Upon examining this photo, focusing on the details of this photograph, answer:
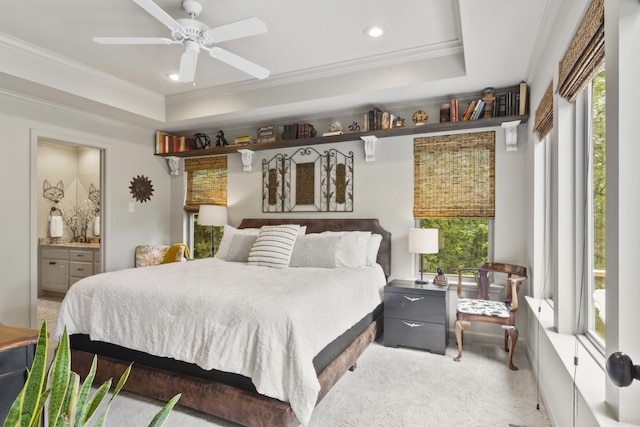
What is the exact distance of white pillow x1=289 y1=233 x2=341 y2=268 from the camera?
339cm

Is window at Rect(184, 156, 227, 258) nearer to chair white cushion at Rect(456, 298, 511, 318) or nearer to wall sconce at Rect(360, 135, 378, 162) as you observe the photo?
wall sconce at Rect(360, 135, 378, 162)

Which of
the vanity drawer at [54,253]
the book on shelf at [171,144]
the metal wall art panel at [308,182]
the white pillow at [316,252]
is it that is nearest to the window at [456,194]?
the metal wall art panel at [308,182]

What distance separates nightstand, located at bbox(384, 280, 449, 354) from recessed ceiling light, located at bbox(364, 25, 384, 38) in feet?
7.10

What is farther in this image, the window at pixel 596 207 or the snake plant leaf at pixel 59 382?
the window at pixel 596 207

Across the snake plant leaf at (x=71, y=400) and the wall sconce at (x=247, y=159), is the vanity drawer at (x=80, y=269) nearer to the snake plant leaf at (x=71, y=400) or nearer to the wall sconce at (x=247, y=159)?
the wall sconce at (x=247, y=159)

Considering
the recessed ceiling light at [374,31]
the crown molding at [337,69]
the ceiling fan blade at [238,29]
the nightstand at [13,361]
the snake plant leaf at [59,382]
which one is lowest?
the nightstand at [13,361]

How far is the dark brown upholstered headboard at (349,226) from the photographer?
3.87 m

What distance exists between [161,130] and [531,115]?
4424 mm

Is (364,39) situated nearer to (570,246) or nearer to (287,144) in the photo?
(287,144)

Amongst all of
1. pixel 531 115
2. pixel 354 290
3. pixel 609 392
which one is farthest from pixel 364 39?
pixel 609 392

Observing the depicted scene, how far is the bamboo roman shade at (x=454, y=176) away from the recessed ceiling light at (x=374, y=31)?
127cm

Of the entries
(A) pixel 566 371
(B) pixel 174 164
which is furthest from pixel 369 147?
(B) pixel 174 164

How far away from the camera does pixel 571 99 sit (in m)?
2.05

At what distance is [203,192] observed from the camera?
505 centimetres
